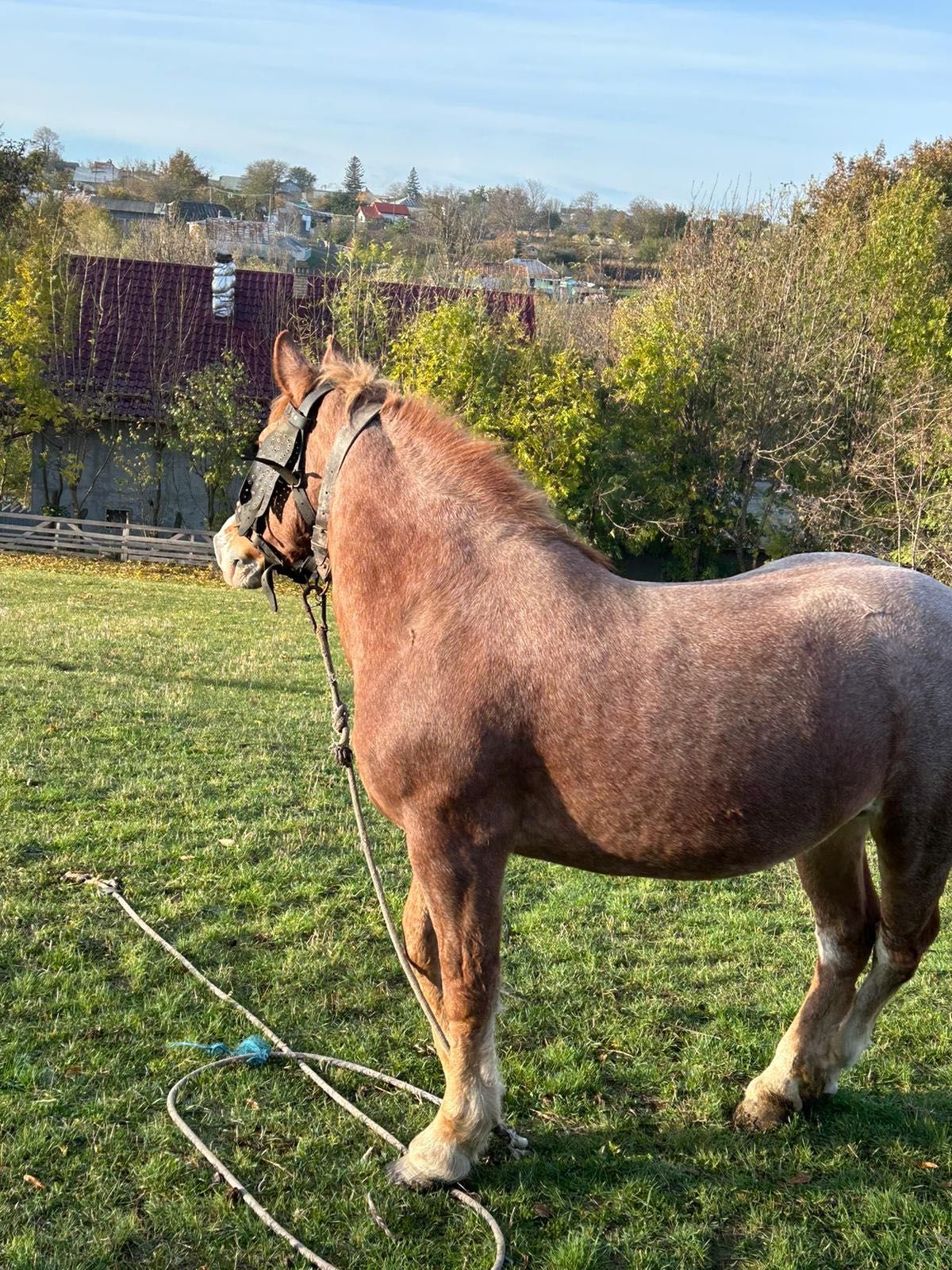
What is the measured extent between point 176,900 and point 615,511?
22760mm

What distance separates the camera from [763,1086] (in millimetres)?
4270

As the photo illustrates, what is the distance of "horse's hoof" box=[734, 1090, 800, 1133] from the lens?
4203 millimetres

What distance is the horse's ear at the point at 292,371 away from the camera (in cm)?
415

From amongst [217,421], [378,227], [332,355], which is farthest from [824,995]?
[378,227]

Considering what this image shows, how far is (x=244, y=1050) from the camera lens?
4430 mm

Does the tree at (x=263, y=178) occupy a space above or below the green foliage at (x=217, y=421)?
above

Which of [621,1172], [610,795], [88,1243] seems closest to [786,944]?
[621,1172]

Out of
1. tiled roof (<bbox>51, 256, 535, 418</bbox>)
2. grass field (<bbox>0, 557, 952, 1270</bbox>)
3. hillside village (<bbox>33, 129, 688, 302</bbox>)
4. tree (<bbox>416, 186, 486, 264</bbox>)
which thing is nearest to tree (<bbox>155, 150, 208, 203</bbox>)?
hillside village (<bbox>33, 129, 688, 302</bbox>)

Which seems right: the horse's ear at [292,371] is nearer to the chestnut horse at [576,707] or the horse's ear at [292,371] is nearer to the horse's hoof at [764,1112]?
the chestnut horse at [576,707]

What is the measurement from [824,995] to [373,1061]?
1.94 meters

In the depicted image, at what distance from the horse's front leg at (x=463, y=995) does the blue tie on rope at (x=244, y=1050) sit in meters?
0.87

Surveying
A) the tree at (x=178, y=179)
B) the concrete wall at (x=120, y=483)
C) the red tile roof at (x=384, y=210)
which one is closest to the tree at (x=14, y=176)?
the concrete wall at (x=120, y=483)

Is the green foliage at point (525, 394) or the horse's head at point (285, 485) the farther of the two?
the green foliage at point (525, 394)

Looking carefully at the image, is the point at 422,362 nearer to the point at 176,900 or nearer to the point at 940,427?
the point at 940,427
